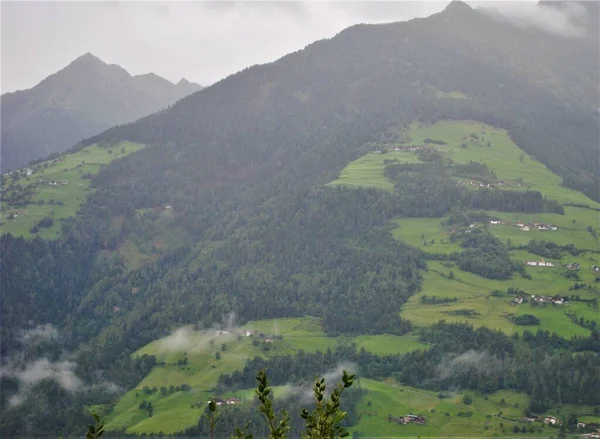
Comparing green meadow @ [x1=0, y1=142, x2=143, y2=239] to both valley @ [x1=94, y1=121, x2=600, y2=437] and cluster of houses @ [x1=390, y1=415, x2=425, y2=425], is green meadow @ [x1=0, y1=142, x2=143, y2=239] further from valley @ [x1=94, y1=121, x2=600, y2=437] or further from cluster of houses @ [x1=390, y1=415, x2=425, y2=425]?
cluster of houses @ [x1=390, y1=415, x2=425, y2=425]

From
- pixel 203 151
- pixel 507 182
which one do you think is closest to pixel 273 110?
pixel 203 151

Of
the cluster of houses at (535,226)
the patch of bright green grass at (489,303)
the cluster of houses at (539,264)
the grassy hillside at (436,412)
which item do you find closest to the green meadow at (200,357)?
the patch of bright green grass at (489,303)

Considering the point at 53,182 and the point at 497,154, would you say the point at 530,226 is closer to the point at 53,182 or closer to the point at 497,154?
the point at 497,154

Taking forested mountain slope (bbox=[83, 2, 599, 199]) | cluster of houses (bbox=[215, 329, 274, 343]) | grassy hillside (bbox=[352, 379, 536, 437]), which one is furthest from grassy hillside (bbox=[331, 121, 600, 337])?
cluster of houses (bbox=[215, 329, 274, 343])

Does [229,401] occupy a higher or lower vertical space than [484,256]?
lower

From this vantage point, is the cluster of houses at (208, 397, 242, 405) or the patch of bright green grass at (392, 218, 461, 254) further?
the patch of bright green grass at (392, 218, 461, 254)

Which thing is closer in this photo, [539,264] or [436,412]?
[436,412]

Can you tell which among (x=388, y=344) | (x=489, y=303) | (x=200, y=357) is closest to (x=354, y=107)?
(x=489, y=303)
